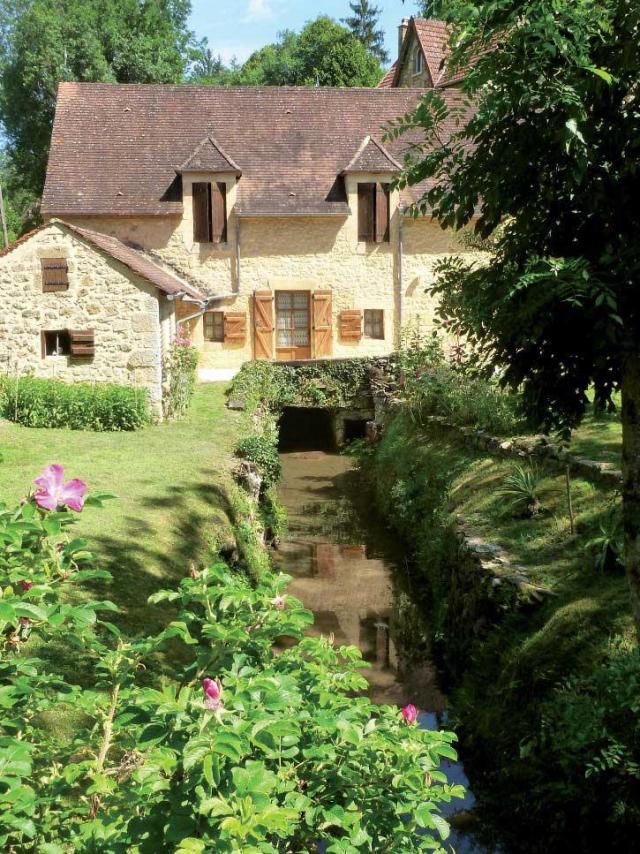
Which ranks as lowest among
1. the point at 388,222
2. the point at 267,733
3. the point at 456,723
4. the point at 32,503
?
the point at 456,723

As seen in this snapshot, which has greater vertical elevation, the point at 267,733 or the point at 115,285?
the point at 115,285

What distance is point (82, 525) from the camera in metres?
9.90

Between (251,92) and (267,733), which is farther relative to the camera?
(251,92)

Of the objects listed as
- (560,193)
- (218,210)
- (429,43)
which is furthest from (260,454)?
(429,43)

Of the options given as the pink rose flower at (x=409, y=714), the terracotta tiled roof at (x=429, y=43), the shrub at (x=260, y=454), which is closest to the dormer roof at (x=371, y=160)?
the terracotta tiled roof at (x=429, y=43)

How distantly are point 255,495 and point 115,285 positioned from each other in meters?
5.67

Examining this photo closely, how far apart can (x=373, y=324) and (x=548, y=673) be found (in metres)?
18.8

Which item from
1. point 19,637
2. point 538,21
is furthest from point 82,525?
point 538,21

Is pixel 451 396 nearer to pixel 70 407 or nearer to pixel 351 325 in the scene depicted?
pixel 70 407

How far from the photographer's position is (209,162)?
23.5 m

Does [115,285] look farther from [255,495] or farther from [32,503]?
[32,503]

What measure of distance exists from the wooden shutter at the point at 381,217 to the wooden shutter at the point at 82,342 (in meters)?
10.3

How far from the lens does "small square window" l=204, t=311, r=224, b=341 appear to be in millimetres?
24078

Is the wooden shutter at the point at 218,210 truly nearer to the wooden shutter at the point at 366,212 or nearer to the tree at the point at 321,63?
the wooden shutter at the point at 366,212
